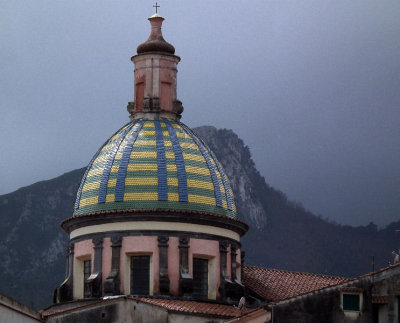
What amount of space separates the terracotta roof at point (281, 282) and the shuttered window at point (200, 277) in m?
2.79

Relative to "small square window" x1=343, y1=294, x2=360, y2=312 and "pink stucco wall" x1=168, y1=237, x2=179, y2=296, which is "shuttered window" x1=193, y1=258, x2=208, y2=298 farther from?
"small square window" x1=343, y1=294, x2=360, y2=312

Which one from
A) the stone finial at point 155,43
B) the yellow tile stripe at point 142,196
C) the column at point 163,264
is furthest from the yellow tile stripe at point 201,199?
the stone finial at point 155,43

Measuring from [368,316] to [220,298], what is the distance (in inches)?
556

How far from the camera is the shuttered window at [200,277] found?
59.2m

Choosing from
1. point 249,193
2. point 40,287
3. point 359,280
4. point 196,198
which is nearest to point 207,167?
point 196,198

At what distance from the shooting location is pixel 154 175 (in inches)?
2344

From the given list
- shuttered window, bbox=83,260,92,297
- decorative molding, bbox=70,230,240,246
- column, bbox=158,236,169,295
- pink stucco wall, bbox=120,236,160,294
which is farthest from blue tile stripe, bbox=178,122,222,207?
shuttered window, bbox=83,260,92,297

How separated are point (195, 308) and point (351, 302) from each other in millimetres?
10659

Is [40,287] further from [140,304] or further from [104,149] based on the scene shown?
[140,304]

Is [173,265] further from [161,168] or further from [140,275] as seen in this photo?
[161,168]

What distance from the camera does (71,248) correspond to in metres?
61.1

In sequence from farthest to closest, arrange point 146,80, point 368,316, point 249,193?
point 249,193 → point 146,80 → point 368,316

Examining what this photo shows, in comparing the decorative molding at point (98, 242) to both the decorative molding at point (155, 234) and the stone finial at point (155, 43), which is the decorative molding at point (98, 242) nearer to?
the decorative molding at point (155, 234)

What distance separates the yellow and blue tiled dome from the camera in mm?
59156
